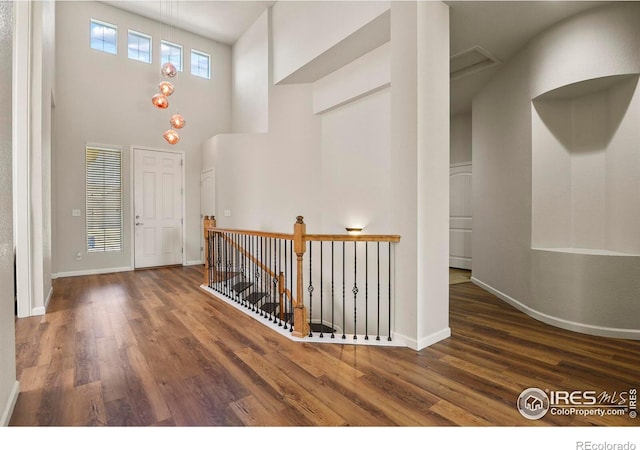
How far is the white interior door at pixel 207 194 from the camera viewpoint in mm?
6586

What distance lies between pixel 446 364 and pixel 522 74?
342 cm

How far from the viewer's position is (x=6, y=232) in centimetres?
181

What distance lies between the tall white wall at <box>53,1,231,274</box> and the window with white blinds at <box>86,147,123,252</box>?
4.4 inches

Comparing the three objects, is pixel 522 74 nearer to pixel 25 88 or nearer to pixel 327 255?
pixel 327 255

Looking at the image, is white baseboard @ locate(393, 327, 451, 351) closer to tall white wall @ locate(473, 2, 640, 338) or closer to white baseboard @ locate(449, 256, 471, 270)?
tall white wall @ locate(473, 2, 640, 338)

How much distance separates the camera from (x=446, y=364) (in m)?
2.38

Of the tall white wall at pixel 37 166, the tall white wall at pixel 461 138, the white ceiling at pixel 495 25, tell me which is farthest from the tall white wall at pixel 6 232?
the tall white wall at pixel 461 138

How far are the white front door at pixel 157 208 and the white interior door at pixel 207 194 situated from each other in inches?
17.1

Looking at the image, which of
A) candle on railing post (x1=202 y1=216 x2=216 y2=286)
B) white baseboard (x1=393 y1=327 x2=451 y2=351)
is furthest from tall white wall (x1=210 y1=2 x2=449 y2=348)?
candle on railing post (x1=202 y1=216 x2=216 y2=286)

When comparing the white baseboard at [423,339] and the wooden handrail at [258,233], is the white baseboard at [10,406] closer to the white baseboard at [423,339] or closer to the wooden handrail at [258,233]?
the wooden handrail at [258,233]

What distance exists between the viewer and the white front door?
6.37 m

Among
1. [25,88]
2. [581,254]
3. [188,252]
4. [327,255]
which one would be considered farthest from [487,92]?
[188,252]

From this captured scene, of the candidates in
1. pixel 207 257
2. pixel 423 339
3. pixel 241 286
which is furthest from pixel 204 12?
pixel 423 339
